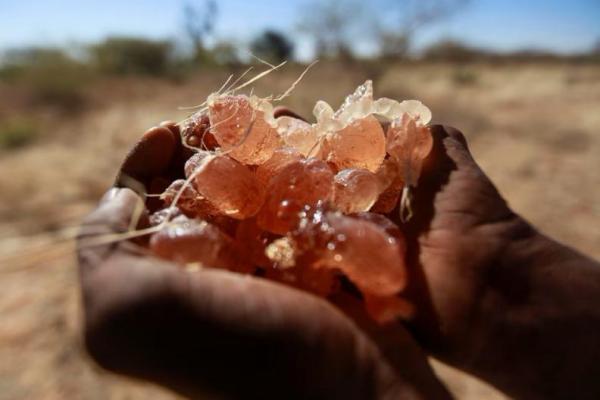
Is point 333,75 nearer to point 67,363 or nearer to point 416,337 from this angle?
point 67,363

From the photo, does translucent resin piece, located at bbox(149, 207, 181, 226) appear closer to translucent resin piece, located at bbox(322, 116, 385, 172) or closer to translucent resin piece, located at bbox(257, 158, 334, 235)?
translucent resin piece, located at bbox(257, 158, 334, 235)

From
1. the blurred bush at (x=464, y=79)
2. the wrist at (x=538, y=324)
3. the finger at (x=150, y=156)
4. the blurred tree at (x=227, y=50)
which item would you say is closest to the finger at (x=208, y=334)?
the wrist at (x=538, y=324)

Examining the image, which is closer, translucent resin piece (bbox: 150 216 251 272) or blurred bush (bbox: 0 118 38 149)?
translucent resin piece (bbox: 150 216 251 272)

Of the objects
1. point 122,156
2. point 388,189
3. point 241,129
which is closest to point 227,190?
point 241,129

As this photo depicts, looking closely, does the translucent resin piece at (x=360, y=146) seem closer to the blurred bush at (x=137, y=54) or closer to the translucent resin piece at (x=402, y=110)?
the translucent resin piece at (x=402, y=110)

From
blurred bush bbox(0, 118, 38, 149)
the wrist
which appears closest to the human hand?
the wrist

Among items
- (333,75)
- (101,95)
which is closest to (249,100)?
(101,95)

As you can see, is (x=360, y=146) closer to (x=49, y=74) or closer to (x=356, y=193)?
(x=356, y=193)

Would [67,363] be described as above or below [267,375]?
below
